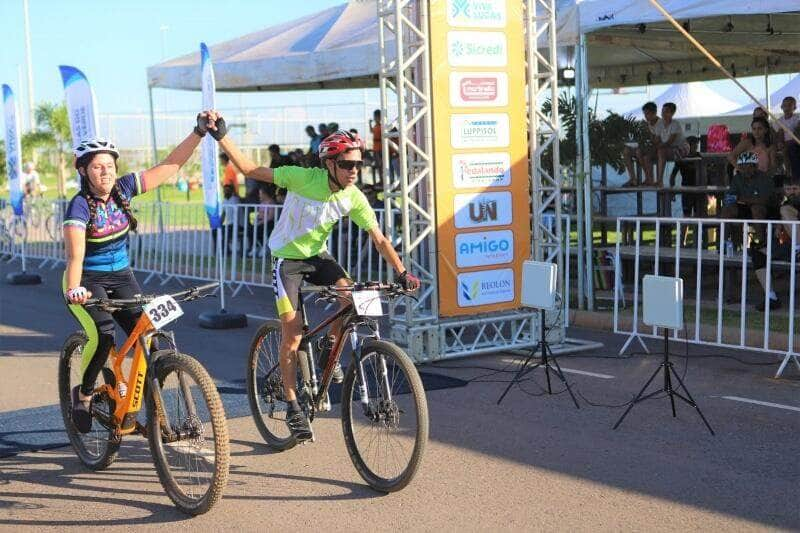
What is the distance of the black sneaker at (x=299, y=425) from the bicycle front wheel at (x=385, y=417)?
0.42 metres

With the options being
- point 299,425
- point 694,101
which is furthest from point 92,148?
point 694,101

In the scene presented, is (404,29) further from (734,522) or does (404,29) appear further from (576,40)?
(734,522)

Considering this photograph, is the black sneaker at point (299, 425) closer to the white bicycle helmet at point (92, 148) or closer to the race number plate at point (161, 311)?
the race number plate at point (161, 311)

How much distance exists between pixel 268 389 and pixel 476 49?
4171 millimetres

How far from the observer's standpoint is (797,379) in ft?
28.6

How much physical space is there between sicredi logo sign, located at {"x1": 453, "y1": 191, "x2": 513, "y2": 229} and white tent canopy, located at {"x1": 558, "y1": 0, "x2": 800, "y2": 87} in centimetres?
250

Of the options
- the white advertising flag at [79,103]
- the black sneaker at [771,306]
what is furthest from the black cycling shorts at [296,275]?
the white advertising flag at [79,103]

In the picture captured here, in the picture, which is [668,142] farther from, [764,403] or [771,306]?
[764,403]

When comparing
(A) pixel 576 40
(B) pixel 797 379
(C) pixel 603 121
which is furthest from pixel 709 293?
(B) pixel 797 379

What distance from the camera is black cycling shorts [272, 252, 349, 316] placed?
6500 millimetres

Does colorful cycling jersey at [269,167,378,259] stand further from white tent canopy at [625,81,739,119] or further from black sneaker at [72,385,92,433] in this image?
white tent canopy at [625,81,739,119]

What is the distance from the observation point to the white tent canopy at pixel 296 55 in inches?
598

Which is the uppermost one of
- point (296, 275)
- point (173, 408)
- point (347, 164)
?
point (347, 164)

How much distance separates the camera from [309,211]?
6594mm
